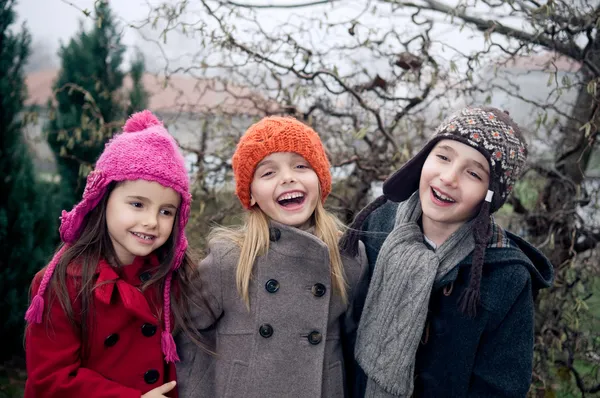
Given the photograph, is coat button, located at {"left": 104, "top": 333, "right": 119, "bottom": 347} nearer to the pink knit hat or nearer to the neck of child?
the pink knit hat

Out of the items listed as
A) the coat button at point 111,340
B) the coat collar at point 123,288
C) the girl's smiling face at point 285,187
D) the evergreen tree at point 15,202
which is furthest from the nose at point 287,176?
Answer: the evergreen tree at point 15,202

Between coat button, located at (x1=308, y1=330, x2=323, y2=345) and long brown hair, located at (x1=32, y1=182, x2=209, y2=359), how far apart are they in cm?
45

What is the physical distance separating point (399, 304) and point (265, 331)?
1.85 feet

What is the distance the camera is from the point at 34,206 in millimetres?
4297

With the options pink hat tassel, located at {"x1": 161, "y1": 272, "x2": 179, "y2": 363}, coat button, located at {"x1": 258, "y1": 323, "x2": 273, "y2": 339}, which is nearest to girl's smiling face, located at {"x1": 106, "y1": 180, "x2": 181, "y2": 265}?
pink hat tassel, located at {"x1": 161, "y1": 272, "x2": 179, "y2": 363}

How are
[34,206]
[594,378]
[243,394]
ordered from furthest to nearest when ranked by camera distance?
1. [34,206]
2. [594,378]
3. [243,394]

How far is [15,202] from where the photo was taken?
4164 millimetres

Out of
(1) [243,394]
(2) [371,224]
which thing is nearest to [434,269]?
(2) [371,224]

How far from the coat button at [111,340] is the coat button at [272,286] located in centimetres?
65

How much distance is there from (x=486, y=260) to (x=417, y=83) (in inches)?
68.1

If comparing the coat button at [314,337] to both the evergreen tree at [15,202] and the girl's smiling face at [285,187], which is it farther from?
the evergreen tree at [15,202]

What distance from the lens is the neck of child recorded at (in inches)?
78.5

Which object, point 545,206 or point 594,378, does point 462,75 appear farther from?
point 594,378

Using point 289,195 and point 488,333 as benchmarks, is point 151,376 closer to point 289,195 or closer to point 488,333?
point 289,195
